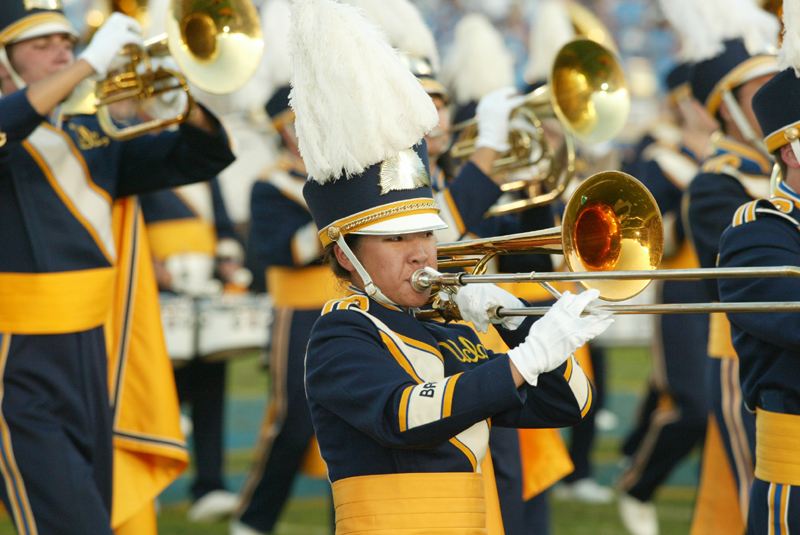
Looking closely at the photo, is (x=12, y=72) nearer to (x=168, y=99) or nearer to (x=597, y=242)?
(x=168, y=99)

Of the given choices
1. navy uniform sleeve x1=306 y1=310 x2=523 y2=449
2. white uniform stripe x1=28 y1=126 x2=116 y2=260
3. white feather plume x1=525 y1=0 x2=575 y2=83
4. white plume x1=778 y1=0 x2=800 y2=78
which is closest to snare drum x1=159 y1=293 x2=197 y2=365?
white uniform stripe x1=28 y1=126 x2=116 y2=260

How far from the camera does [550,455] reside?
4.08 m

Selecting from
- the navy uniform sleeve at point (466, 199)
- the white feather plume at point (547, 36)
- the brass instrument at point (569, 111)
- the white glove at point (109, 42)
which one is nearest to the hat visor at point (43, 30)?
the white glove at point (109, 42)

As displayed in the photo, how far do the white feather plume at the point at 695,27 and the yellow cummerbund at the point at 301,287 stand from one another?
197 cm

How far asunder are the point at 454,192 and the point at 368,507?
152 centimetres

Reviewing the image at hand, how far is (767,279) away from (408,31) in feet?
6.53

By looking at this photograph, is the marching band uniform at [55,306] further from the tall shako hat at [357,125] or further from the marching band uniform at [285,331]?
the marching band uniform at [285,331]

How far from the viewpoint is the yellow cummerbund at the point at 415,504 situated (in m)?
2.36

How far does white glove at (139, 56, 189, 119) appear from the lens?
3.80 metres

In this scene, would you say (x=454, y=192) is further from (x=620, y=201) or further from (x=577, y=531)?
(x=577, y=531)

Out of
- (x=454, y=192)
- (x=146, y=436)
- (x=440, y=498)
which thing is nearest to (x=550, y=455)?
(x=454, y=192)

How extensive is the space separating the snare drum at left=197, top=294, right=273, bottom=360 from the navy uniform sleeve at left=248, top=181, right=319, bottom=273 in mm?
512

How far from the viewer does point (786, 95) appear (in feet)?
9.06

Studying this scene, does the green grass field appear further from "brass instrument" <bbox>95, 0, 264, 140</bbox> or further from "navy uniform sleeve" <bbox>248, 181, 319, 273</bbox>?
"brass instrument" <bbox>95, 0, 264, 140</bbox>
